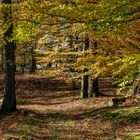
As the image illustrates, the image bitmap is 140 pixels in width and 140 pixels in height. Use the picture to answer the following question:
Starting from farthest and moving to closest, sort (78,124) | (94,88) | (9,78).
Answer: (94,88), (9,78), (78,124)

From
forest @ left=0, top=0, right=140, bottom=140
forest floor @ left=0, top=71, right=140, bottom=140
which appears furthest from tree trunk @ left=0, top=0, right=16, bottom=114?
forest floor @ left=0, top=71, right=140, bottom=140

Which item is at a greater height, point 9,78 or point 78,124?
point 9,78

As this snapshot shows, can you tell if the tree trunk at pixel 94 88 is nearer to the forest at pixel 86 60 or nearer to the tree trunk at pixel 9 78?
the forest at pixel 86 60

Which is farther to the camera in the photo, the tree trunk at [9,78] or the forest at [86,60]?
the tree trunk at [9,78]

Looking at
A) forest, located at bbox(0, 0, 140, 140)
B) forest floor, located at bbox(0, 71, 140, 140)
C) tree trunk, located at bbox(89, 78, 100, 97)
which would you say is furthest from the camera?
tree trunk, located at bbox(89, 78, 100, 97)

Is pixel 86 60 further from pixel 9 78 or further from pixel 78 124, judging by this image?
pixel 9 78

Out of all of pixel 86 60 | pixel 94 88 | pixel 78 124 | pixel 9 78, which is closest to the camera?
pixel 86 60

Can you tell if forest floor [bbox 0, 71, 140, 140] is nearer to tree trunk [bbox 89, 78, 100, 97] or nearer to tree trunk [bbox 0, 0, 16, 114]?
tree trunk [bbox 0, 0, 16, 114]

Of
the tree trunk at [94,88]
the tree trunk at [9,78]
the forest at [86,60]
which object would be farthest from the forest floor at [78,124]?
the tree trunk at [94,88]

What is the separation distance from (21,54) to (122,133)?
39702 millimetres

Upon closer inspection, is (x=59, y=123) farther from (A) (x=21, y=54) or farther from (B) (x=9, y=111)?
(A) (x=21, y=54)

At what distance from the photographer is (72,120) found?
58.6 feet

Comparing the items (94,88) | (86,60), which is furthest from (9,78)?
(94,88)

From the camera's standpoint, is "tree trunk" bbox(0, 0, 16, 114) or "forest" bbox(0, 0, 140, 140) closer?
"forest" bbox(0, 0, 140, 140)
